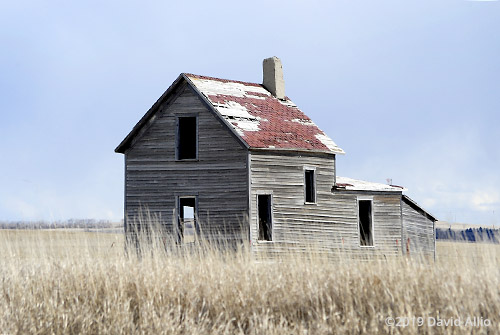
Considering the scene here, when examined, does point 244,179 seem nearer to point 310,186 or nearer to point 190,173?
point 190,173

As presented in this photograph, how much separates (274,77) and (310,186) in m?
6.32

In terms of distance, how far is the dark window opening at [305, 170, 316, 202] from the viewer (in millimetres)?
24594

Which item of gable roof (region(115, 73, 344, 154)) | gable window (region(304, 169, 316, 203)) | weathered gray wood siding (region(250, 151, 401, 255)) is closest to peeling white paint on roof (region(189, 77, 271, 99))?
gable roof (region(115, 73, 344, 154))

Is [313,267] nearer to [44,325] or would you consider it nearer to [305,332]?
[305,332]

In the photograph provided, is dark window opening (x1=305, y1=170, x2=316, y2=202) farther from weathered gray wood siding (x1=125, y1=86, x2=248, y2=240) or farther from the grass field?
the grass field

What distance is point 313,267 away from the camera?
12.4m

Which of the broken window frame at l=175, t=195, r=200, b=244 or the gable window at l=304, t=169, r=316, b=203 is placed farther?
the gable window at l=304, t=169, r=316, b=203

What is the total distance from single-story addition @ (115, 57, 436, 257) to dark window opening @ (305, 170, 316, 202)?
0.04 metres

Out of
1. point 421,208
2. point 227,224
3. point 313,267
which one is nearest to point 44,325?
point 313,267

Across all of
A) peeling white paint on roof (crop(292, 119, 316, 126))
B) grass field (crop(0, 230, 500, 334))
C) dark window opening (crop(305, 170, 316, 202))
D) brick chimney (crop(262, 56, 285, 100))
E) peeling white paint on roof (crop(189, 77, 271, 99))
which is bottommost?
grass field (crop(0, 230, 500, 334))

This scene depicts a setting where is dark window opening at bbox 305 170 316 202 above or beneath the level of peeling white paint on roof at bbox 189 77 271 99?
beneath

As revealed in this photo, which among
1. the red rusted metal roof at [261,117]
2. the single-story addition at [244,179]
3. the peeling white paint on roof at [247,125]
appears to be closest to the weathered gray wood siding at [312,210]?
the single-story addition at [244,179]

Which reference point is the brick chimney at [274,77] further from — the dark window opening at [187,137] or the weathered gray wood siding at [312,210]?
the weathered gray wood siding at [312,210]

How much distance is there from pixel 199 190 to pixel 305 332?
1378 cm
